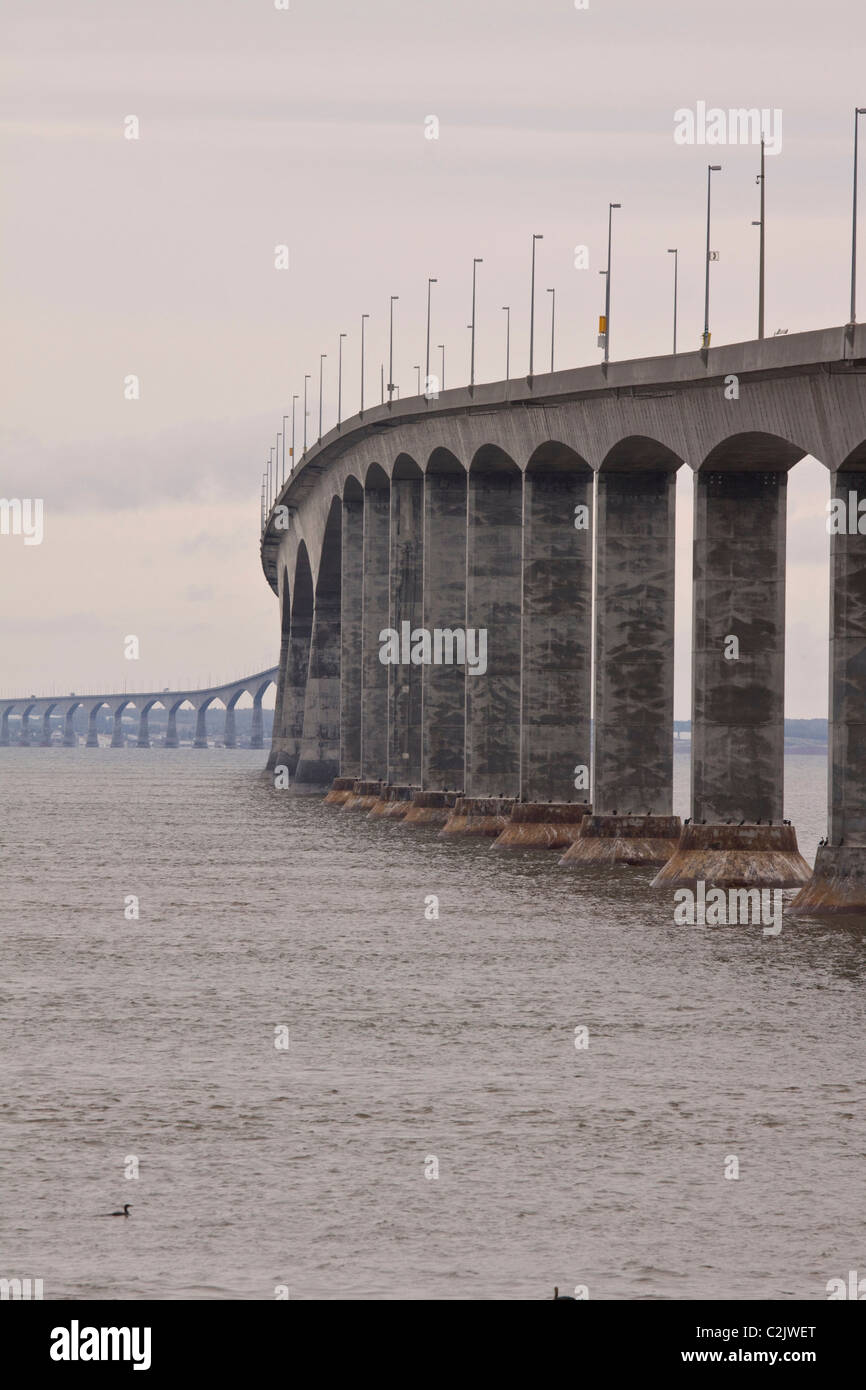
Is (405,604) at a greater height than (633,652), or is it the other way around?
(405,604)

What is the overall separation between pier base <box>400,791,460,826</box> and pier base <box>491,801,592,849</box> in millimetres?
14456

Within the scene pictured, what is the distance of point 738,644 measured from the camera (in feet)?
174

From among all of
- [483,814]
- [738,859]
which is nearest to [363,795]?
[483,814]

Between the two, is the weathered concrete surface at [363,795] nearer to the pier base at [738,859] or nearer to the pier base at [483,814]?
the pier base at [483,814]

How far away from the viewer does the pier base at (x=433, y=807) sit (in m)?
84.1

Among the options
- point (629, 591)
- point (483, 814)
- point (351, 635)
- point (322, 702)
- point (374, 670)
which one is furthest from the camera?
point (322, 702)

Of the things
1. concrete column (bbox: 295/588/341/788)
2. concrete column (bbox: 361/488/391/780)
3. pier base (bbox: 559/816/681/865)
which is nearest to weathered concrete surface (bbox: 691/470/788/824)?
pier base (bbox: 559/816/681/865)

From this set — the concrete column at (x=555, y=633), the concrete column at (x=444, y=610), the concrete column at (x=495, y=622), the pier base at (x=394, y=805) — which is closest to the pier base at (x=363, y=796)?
the pier base at (x=394, y=805)

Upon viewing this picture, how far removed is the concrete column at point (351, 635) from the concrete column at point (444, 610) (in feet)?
81.2

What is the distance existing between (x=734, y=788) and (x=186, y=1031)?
84.8 ft

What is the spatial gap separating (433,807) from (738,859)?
3249cm

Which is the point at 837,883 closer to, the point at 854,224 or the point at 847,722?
the point at 847,722

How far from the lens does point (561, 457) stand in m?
68.2
